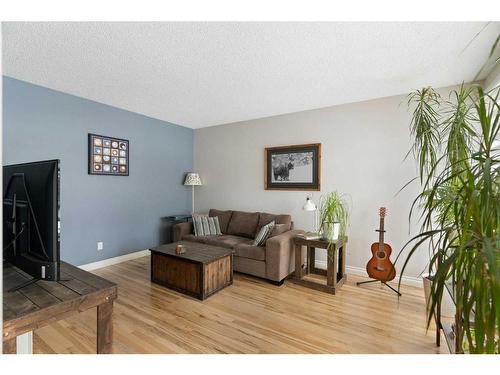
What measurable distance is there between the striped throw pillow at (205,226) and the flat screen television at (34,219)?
8.23ft

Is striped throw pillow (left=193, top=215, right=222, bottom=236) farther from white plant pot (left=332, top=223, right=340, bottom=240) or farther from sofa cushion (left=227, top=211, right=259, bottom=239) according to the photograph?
white plant pot (left=332, top=223, right=340, bottom=240)

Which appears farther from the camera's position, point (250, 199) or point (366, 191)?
point (250, 199)

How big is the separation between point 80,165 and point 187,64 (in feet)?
6.86

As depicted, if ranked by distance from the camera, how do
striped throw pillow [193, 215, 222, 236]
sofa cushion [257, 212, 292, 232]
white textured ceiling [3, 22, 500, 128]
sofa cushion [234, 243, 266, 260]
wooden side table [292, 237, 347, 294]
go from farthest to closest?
striped throw pillow [193, 215, 222, 236], sofa cushion [257, 212, 292, 232], sofa cushion [234, 243, 266, 260], wooden side table [292, 237, 347, 294], white textured ceiling [3, 22, 500, 128]

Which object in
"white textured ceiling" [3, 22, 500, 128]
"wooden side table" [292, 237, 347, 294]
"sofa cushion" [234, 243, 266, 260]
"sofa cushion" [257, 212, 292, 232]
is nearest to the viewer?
"white textured ceiling" [3, 22, 500, 128]

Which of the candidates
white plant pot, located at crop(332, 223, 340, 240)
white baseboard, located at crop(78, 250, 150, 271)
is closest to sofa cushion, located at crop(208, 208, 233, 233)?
white baseboard, located at crop(78, 250, 150, 271)

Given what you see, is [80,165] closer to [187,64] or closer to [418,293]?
[187,64]

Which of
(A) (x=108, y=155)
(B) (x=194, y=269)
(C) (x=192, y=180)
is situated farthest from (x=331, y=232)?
(A) (x=108, y=155)

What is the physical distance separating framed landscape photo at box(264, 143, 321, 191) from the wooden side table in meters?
0.93

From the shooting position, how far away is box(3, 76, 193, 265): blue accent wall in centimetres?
268

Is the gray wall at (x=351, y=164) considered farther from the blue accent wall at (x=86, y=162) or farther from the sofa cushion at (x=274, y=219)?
the blue accent wall at (x=86, y=162)

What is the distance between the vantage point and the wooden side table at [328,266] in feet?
8.72
